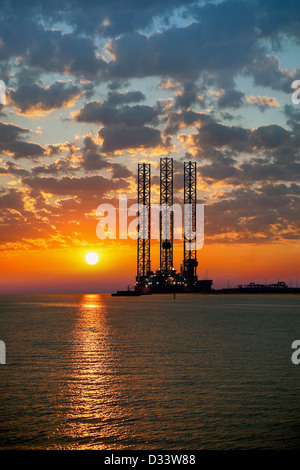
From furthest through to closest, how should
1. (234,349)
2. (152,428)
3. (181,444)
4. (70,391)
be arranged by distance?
1. (234,349)
2. (70,391)
3. (152,428)
4. (181,444)

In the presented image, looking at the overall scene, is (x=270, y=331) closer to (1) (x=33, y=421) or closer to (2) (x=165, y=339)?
(2) (x=165, y=339)

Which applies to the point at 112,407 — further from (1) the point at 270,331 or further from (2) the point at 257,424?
(1) the point at 270,331

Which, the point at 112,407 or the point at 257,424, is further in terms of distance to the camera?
the point at 112,407

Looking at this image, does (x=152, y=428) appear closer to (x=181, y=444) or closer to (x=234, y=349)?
(x=181, y=444)

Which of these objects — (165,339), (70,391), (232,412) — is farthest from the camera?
(165,339)

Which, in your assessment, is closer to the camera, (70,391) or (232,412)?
(232,412)

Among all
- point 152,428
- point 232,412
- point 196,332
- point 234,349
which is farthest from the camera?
point 196,332

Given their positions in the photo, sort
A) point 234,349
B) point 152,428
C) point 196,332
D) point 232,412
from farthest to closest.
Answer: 1. point 196,332
2. point 234,349
3. point 232,412
4. point 152,428
